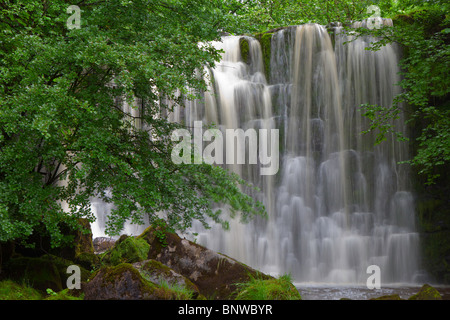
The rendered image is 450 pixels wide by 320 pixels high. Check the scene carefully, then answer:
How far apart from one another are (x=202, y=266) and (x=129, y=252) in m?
2.20

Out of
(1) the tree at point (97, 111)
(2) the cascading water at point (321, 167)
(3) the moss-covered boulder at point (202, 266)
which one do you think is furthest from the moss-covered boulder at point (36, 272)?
(2) the cascading water at point (321, 167)

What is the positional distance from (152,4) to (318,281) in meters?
8.31

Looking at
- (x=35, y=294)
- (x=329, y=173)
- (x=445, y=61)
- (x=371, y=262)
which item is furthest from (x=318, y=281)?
(x=35, y=294)

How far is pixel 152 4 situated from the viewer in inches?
316

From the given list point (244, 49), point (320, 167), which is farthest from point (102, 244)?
point (244, 49)

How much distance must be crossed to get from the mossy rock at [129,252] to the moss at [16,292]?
78.2 inches

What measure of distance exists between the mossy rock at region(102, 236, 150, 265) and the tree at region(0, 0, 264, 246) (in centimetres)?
228

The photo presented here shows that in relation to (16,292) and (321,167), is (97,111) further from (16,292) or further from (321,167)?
(321,167)

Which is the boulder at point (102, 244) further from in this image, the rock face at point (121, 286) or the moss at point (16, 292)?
the rock face at point (121, 286)

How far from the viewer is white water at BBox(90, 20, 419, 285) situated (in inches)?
510

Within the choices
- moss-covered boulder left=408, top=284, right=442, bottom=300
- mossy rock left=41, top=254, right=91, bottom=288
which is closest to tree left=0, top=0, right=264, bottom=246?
mossy rock left=41, top=254, right=91, bottom=288

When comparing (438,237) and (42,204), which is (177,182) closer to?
(42,204)

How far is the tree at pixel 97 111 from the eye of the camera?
21.6 feet

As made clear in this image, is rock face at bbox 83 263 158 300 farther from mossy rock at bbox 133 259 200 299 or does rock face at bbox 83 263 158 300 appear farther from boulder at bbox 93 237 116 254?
boulder at bbox 93 237 116 254
